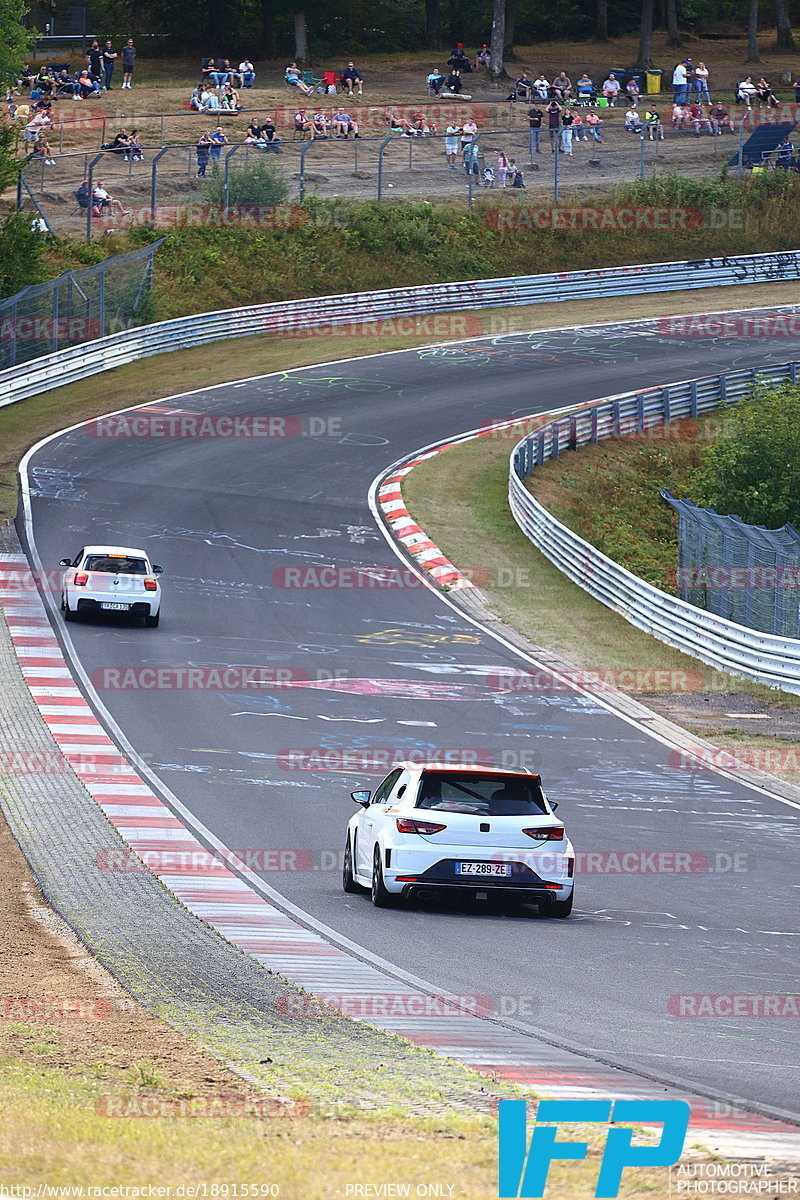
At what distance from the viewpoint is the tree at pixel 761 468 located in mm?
37750

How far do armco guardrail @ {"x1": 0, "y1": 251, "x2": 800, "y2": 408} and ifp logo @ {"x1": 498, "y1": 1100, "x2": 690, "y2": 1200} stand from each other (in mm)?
42631

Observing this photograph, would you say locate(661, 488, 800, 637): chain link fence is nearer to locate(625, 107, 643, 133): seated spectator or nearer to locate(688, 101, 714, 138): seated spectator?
locate(625, 107, 643, 133): seated spectator

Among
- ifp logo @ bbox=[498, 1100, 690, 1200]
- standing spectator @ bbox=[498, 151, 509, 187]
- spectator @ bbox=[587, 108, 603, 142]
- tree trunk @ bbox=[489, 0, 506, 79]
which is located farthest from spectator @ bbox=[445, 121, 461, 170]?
ifp logo @ bbox=[498, 1100, 690, 1200]

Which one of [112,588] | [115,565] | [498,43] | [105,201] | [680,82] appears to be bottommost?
[112,588]

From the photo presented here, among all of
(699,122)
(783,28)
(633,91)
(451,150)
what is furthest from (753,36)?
(451,150)

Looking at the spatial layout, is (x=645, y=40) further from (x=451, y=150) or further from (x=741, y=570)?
(x=741, y=570)

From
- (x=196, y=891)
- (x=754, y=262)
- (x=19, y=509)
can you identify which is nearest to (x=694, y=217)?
(x=754, y=262)

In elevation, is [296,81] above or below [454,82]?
below

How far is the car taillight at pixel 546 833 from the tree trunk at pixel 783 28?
91693 millimetres

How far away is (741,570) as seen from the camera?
Answer: 29016 millimetres

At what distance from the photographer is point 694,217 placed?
232 ft

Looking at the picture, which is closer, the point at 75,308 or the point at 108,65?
the point at 75,308

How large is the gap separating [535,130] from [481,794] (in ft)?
197

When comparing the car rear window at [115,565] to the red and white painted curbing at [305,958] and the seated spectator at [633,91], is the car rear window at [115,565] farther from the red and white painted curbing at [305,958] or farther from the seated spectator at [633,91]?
the seated spectator at [633,91]
